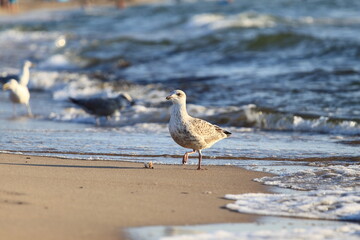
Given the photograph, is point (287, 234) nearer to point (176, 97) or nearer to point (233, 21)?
point (176, 97)

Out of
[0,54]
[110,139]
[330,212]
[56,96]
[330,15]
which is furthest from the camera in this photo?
[330,15]

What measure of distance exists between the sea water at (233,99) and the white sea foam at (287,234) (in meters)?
0.02

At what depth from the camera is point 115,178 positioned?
6.67 meters

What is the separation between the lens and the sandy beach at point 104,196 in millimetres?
4949

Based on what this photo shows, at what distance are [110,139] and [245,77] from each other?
23.6 feet

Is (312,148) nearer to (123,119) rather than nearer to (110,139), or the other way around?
(110,139)

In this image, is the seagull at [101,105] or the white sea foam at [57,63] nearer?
the seagull at [101,105]

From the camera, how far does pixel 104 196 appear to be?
581 centimetres

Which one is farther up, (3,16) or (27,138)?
(3,16)

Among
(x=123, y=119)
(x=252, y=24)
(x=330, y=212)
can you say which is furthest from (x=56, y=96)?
(x=252, y=24)

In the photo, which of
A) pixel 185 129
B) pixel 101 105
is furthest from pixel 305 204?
pixel 101 105

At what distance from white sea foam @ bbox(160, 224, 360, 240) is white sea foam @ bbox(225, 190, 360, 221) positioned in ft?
1.21

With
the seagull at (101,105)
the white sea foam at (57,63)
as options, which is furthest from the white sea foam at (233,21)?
the seagull at (101,105)

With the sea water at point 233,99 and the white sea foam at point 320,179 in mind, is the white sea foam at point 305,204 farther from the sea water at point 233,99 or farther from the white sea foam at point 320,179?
the white sea foam at point 320,179
